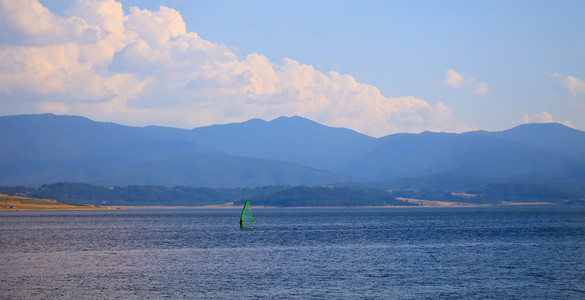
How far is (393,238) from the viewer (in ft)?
526

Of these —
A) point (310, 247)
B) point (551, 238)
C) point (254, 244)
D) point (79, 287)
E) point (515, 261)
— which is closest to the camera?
point (79, 287)

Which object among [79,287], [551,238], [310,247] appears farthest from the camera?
[551,238]

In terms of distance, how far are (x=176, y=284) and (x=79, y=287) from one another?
11.5 m

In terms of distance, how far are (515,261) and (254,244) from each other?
58213 millimetres

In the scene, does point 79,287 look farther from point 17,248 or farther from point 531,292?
point 17,248

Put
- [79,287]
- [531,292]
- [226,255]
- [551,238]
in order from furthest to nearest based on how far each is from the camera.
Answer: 1. [551,238]
2. [226,255]
3. [79,287]
4. [531,292]

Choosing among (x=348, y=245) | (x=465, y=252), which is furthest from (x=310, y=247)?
(x=465, y=252)

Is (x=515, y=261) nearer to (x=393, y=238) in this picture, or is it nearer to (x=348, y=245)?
(x=348, y=245)

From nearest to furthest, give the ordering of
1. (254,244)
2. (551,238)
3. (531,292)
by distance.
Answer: (531,292)
(254,244)
(551,238)

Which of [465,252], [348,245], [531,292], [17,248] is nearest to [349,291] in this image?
[531,292]

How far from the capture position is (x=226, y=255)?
11831cm

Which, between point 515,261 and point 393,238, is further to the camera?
point 393,238

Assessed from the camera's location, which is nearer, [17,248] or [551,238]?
[17,248]

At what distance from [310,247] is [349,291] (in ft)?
187
